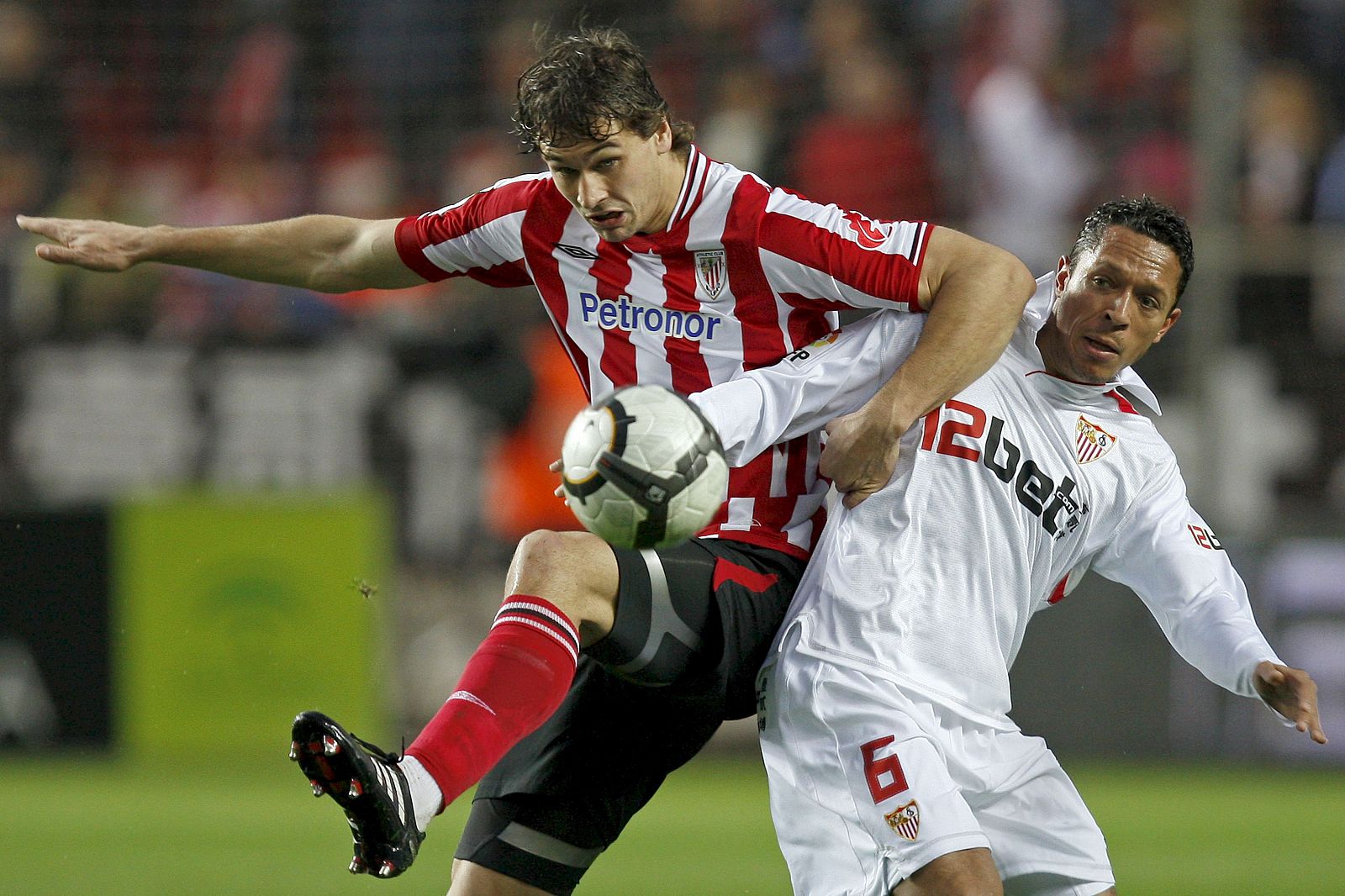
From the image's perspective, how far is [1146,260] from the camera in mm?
4312

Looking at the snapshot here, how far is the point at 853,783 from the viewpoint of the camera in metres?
4.04

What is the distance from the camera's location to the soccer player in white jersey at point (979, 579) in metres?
4.05

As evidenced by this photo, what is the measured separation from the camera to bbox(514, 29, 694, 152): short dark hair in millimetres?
4031

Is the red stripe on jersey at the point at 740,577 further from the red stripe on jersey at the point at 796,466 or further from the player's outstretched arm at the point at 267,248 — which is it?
the player's outstretched arm at the point at 267,248

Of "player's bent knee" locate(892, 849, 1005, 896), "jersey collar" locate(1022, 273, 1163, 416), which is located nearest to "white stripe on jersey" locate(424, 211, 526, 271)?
"jersey collar" locate(1022, 273, 1163, 416)

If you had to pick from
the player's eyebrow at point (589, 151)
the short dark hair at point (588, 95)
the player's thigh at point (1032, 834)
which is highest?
the short dark hair at point (588, 95)

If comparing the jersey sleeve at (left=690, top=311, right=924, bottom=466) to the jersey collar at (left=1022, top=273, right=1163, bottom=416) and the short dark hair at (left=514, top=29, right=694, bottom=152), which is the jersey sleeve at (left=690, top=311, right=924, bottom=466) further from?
the short dark hair at (left=514, top=29, right=694, bottom=152)

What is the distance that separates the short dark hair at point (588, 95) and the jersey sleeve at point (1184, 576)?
1402 millimetres

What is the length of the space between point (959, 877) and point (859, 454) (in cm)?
93

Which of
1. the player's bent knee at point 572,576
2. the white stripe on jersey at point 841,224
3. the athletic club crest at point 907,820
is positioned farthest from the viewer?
the white stripe on jersey at point 841,224

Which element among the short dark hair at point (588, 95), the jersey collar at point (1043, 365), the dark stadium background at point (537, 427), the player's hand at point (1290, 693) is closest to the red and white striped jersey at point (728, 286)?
the short dark hair at point (588, 95)

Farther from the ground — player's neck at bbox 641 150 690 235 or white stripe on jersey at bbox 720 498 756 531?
player's neck at bbox 641 150 690 235

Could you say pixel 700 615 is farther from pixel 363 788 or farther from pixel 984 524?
pixel 363 788

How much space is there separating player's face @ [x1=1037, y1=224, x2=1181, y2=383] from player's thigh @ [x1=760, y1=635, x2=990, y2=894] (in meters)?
0.92
